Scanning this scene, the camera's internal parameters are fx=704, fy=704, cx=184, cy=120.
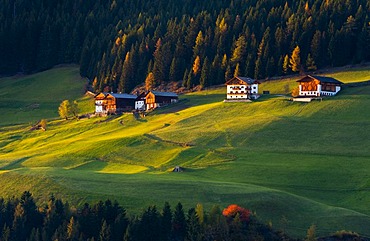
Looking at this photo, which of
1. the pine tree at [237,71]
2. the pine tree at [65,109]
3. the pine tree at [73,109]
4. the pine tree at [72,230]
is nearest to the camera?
the pine tree at [72,230]

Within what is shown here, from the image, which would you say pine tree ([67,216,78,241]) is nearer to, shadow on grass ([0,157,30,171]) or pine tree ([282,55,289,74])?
shadow on grass ([0,157,30,171])

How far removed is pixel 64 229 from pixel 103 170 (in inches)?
1000

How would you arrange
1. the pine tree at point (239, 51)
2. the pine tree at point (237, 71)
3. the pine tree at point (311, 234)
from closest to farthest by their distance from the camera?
the pine tree at point (311, 234) < the pine tree at point (237, 71) < the pine tree at point (239, 51)

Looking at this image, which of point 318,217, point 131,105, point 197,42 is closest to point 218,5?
point 197,42

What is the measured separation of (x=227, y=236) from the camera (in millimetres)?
61875

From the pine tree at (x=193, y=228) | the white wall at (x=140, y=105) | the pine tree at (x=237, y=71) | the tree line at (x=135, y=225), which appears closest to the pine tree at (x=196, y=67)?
the pine tree at (x=237, y=71)

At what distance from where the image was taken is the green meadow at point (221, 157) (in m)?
70.6

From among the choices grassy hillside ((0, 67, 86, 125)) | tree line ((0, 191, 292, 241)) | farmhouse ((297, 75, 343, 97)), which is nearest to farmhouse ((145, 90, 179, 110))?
grassy hillside ((0, 67, 86, 125))

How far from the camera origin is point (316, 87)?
116688mm

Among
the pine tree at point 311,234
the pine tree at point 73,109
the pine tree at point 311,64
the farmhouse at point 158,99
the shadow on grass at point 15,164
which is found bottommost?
the pine tree at point 311,234

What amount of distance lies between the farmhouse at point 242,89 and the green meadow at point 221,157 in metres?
2.99

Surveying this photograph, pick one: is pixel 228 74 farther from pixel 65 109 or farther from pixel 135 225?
pixel 135 225

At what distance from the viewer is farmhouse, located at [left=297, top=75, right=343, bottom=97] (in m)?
117

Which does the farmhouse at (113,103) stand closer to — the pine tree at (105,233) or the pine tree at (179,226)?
the pine tree at (105,233)
